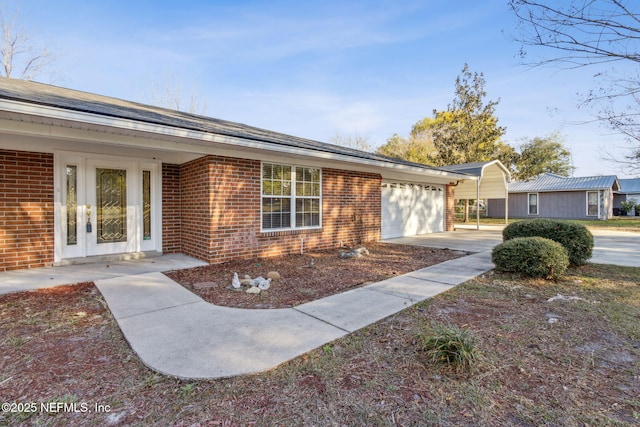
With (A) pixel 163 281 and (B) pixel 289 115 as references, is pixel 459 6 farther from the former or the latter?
(B) pixel 289 115

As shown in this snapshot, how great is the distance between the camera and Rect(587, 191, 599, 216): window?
21.9 m

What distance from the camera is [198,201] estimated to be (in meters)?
6.80

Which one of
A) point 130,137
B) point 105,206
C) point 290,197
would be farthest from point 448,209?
point 105,206

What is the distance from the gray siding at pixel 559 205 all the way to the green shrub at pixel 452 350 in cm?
2620

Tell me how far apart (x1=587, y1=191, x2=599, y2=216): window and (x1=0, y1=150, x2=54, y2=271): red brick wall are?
29.5 metres

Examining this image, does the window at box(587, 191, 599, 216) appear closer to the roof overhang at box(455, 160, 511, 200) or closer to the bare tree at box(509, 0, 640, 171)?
the roof overhang at box(455, 160, 511, 200)

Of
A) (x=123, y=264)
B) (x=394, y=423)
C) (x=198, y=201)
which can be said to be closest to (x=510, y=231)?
(x=394, y=423)

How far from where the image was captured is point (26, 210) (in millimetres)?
5734

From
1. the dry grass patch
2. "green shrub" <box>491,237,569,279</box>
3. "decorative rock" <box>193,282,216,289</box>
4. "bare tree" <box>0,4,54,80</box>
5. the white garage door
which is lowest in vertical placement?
the dry grass patch

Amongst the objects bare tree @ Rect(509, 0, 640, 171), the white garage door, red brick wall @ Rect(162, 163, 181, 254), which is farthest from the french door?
the white garage door

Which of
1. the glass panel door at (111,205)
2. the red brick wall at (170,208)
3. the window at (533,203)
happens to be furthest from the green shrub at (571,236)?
the window at (533,203)

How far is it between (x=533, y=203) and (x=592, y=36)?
25.1 m

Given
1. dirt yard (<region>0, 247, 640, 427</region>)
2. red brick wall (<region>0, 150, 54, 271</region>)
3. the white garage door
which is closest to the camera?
dirt yard (<region>0, 247, 640, 427</region>)

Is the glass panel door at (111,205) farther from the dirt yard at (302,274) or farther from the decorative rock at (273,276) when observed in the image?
the decorative rock at (273,276)
